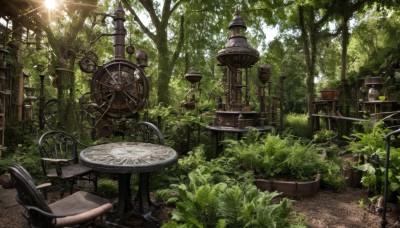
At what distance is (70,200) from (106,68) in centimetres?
452

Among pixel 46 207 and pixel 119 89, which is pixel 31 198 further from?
pixel 119 89

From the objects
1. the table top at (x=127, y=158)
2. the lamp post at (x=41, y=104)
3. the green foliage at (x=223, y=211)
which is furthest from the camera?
the lamp post at (x=41, y=104)

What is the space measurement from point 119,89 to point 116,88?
0.08 m

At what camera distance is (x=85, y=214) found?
9.79ft

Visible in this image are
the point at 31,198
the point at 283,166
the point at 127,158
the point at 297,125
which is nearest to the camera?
the point at 31,198

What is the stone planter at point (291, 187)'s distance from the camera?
5.14m

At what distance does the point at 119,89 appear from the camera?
7305 millimetres

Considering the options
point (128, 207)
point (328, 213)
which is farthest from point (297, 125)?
point (128, 207)

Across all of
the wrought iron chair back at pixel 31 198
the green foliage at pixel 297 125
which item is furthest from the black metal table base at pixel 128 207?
the green foliage at pixel 297 125

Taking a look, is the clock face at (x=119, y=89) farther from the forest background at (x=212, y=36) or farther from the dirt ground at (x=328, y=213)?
the dirt ground at (x=328, y=213)

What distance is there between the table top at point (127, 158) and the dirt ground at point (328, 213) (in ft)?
3.25

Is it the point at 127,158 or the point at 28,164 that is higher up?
the point at 127,158

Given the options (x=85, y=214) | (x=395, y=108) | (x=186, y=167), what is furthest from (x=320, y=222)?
(x=395, y=108)

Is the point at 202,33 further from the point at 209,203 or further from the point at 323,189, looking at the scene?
the point at 209,203
